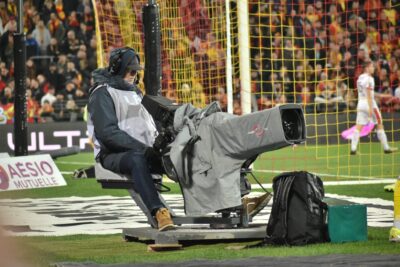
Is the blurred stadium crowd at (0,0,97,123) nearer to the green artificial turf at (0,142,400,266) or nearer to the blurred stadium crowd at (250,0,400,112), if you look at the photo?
the green artificial turf at (0,142,400,266)

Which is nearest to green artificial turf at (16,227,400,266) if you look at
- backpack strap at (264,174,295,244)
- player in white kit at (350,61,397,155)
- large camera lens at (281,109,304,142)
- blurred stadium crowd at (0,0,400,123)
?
backpack strap at (264,174,295,244)

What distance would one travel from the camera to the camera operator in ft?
23.4

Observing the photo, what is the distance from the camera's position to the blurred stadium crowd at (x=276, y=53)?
85.8ft

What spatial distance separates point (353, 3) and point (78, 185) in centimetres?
1385

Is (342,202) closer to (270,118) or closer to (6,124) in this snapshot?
(270,118)

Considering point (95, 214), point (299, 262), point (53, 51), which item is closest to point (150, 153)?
point (299, 262)

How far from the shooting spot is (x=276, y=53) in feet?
85.0

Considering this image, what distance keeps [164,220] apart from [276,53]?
1910cm

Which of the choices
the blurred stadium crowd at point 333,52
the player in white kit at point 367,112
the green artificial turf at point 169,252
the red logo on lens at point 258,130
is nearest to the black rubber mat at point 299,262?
the green artificial turf at point 169,252

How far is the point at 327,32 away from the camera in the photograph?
28125 mm

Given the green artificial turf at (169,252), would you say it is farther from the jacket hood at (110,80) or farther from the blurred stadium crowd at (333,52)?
the blurred stadium crowd at (333,52)

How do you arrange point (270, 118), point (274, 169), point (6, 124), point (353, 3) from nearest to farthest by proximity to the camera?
point (270, 118)
point (274, 169)
point (6, 124)
point (353, 3)

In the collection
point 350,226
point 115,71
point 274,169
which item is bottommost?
point 274,169

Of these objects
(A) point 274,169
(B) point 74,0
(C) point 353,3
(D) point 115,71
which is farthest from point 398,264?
(B) point 74,0
